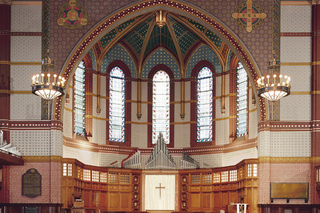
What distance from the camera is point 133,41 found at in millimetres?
40000

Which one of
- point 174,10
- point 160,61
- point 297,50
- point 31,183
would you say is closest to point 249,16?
point 297,50

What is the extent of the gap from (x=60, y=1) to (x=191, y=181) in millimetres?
12801

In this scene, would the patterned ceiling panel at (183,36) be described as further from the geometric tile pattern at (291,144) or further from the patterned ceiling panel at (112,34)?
the geometric tile pattern at (291,144)

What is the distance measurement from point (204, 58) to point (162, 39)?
2.85m

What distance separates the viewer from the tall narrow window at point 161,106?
132 feet

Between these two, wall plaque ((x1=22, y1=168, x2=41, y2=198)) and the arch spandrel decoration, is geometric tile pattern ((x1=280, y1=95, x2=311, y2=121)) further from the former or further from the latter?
wall plaque ((x1=22, y1=168, x2=41, y2=198))

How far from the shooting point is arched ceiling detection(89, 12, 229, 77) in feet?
124

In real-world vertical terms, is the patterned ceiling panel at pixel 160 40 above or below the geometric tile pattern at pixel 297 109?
above

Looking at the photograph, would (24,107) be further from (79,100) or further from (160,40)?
(160,40)

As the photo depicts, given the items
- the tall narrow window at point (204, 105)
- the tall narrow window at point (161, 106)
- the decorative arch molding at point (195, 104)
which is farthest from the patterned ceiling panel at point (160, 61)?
the tall narrow window at point (204, 105)

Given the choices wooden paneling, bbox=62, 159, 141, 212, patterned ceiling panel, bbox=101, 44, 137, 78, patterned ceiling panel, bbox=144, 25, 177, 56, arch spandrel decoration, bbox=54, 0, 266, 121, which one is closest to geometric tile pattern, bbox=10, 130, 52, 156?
arch spandrel decoration, bbox=54, 0, 266, 121

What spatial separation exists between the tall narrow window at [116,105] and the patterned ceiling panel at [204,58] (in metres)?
4.15

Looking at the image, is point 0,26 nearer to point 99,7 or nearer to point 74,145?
point 99,7

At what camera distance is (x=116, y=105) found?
39750 millimetres
